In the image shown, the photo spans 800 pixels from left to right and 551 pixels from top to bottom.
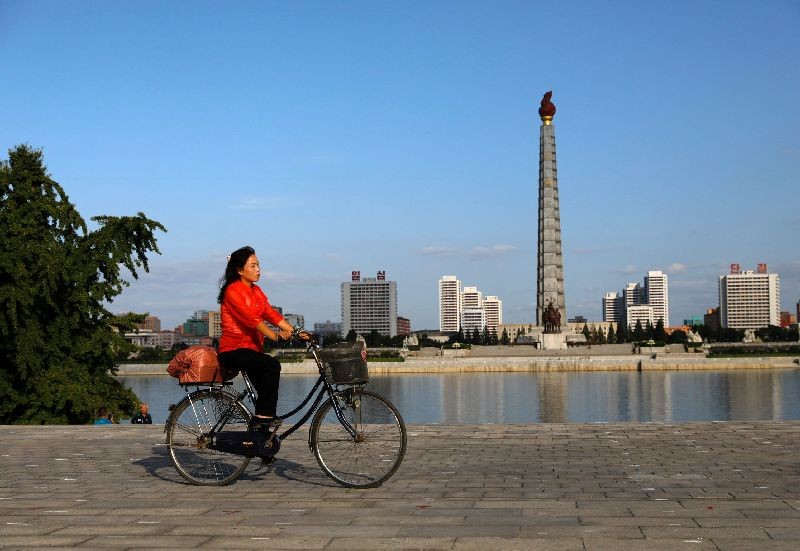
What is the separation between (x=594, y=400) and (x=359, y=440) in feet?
135

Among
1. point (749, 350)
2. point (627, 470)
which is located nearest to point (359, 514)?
point (627, 470)

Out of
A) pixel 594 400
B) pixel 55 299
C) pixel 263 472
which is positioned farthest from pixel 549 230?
pixel 263 472

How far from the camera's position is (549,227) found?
105 meters

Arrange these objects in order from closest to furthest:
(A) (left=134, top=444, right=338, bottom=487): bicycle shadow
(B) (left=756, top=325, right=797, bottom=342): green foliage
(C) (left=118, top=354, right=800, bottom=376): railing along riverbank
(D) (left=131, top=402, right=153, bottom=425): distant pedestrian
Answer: (A) (left=134, top=444, right=338, bottom=487): bicycle shadow → (D) (left=131, top=402, right=153, bottom=425): distant pedestrian → (C) (left=118, top=354, right=800, bottom=376): railing along riverbank → (B) (left=756, top=325, right=797, bottom=342): green foliage

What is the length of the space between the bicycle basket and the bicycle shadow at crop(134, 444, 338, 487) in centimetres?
89

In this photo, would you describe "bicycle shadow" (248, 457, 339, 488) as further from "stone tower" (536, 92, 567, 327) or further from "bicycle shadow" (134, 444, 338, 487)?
"stone tower" (536, 92, 567, 327)

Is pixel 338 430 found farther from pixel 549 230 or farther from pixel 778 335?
pixel 778 335

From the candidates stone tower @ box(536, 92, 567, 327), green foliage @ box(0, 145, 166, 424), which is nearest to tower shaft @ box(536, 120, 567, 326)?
stone tower @ box(536, 92, 567, 327)

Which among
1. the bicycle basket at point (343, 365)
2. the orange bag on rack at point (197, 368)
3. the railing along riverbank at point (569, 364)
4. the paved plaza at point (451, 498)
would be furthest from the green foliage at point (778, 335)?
the orange bag on rack at point (197, 368)

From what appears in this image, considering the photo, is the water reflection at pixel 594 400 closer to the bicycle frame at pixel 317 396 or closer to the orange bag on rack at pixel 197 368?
the orange bag on rack at pixel 197 368

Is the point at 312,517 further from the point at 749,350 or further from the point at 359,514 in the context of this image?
the point at 749,350

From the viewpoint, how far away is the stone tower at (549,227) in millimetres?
104062

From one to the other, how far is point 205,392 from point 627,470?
147 inches

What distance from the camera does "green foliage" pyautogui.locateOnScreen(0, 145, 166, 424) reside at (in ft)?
60.5
